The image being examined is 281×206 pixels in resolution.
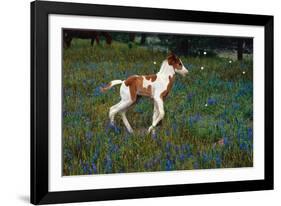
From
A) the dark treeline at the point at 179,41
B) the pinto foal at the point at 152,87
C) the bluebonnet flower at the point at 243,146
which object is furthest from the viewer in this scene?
the bluebonnet flower at the point at 243,146

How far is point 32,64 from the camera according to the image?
2.80 meters

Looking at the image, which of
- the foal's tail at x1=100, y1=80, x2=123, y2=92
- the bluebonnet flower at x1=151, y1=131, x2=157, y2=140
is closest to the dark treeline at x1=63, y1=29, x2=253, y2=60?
the foal's tail at x1=100, y1=80, x2=123, y2=92

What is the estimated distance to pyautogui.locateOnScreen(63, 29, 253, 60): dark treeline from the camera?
294cm

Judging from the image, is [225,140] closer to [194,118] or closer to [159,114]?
[194,118]

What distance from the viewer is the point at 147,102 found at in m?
3.11

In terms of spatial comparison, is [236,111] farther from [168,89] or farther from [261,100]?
[168,89]

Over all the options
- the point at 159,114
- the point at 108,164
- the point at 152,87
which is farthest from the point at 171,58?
the point at 108,164

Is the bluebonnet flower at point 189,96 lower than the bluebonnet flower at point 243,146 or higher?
higher

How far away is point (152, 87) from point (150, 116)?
139 mm

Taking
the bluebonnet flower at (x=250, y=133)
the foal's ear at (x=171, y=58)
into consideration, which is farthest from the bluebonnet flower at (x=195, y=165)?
the foal's ear at (x=171, y=58)

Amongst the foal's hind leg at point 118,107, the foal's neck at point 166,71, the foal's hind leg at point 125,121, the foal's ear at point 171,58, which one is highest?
the foal's ear at point 171,58

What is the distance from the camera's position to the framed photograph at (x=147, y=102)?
284 centimetres

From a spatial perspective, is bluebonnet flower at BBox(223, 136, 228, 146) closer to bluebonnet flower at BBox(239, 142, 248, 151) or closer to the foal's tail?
bluebonnet flower at BBox(239, 142, 248, 151)

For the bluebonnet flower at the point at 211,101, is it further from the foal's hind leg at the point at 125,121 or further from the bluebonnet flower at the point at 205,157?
the foal's hind leg at the point at 125,121
